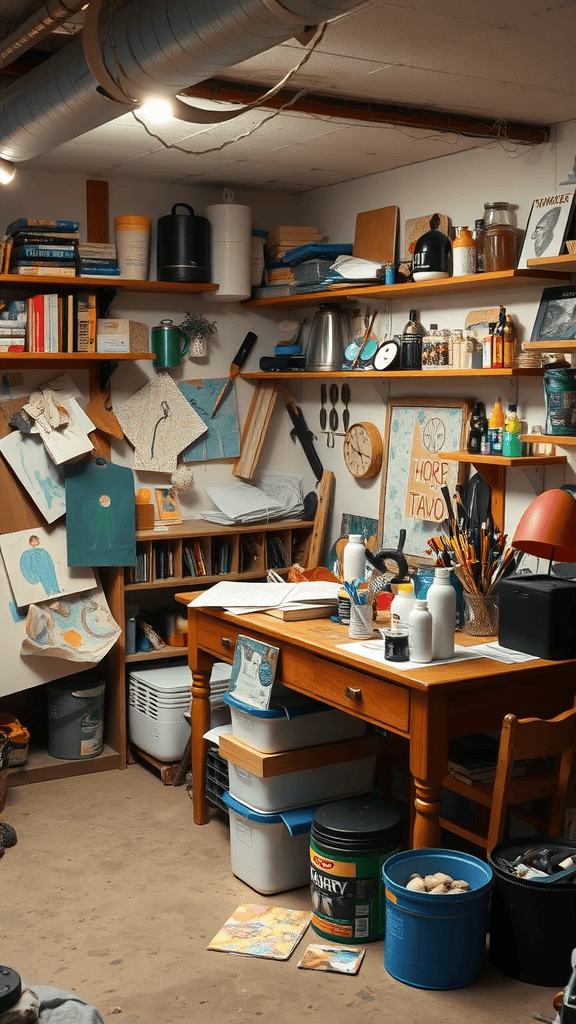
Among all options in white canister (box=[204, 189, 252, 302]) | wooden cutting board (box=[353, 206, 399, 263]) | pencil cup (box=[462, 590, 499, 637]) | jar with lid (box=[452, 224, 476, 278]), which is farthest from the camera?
white canister (box=[204, 189, 252, 302])

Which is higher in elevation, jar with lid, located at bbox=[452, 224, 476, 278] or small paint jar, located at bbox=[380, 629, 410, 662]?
jar with lid, located at bbox=[452, 224, 476, 278]

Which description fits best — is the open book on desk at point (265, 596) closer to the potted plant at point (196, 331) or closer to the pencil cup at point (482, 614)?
the pencil cup at point (482, 614)

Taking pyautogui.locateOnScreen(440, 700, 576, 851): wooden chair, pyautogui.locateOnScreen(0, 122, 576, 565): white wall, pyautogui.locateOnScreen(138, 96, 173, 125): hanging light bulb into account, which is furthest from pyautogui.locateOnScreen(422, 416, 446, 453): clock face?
pyautogui.locateOnScreen(138, 96, 173, 125): hanging light bulb

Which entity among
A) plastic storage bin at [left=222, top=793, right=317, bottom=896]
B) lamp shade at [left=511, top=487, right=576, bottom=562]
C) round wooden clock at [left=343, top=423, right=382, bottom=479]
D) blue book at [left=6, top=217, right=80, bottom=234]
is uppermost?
blue book at [left=6, top=217, right=80, bottom=234]

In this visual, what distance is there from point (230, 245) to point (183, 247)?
24 cm

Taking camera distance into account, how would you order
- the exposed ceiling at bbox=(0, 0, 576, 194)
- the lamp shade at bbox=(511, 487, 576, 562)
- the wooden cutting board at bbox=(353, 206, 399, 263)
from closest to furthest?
the exposed ceiling at bbox=(0, 0, 576, 194), the lamp shade at bbox=(511, 487, 576, 562), the wooden cutting board at bbox=(353, 206, 399, 263)

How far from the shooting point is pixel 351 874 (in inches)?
124

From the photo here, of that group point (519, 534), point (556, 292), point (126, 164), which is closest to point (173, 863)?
point (519, 534)

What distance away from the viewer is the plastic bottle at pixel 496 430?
3.72 m

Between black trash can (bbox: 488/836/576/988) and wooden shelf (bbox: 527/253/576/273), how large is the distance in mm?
1785

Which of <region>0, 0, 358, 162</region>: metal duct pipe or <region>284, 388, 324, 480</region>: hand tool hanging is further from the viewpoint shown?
<region>284, 388, 324, 480</region>: hand tool hanging

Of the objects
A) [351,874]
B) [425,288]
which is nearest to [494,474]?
[425,288]

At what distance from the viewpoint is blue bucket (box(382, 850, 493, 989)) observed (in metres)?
2.82

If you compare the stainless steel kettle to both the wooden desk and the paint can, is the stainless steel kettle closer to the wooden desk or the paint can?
the wooden desk
